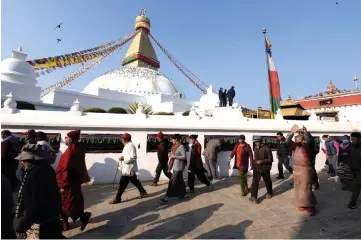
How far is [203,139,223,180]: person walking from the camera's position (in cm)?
704

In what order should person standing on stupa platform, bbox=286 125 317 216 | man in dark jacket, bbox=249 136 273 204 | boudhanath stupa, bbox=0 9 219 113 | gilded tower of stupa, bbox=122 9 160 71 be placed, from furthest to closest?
gilded tower of stupa, bbox=122 9 160 71, boudhanath stupa, bbox=0 9 219 113, man in dark jacket, bbox=249 136 273 204, person standing on stupa platform, bbox=286 125 317 216

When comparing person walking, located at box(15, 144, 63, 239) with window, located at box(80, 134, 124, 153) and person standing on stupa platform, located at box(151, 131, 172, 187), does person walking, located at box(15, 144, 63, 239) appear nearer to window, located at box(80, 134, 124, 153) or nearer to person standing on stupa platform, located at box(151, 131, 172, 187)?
person standing on stupa platform, located at box(151, 131, 172, 187)

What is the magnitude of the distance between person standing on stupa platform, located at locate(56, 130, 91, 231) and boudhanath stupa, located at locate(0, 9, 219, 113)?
1298 cm

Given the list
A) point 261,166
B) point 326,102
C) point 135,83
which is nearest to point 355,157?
point 261,166

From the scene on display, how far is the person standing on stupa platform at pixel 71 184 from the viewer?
12.1ft

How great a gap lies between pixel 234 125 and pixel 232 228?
15.1ft

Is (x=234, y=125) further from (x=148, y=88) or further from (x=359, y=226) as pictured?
(x=148, y=88)

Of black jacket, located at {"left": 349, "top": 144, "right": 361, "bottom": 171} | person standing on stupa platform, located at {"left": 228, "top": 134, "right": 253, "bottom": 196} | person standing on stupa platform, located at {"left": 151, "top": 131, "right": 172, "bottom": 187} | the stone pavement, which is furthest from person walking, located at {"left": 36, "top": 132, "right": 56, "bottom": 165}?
black jacket, located at {"left": 349, "top": 144, "right": 361, "bottom": 171}

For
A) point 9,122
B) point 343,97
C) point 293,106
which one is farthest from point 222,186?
point 343,97

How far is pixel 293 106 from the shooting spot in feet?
45.5

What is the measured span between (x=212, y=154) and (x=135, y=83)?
26.2 m

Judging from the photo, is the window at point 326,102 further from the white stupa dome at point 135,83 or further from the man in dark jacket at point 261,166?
the man in dark jacket at point 261,166

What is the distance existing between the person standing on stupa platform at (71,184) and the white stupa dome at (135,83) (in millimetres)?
26118

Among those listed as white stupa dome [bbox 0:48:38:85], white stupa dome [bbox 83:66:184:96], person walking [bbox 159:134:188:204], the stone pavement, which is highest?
white stupa dome [bbox 83:66:184:96]
